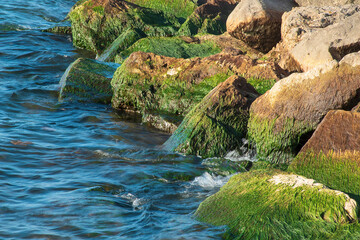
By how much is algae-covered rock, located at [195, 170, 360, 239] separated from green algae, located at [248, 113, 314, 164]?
1.53 m

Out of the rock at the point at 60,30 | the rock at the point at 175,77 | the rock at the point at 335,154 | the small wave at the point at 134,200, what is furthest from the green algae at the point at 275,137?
the rock at the point at 60,30

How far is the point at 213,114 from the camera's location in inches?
254

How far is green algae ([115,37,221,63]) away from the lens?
Result: 995 cm

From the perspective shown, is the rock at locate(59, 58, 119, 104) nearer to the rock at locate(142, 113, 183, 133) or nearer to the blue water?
the blue water

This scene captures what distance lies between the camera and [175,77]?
25.8 feet

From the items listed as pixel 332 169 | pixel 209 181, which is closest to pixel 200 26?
A: pixel 209 181

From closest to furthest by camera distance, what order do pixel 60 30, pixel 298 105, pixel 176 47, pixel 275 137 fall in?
1. pixel 298 105
2. pixel 275 137
3. pixel 176 47
4. pixel 60 30

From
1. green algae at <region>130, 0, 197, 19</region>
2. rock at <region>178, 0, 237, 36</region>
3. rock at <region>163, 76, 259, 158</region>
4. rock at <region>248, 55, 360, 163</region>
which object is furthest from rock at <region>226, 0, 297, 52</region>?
green algae at <region>130, 0, 197, 19</region>

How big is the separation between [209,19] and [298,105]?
7.16 meters

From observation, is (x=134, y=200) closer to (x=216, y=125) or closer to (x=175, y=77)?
(x=216, y=125)

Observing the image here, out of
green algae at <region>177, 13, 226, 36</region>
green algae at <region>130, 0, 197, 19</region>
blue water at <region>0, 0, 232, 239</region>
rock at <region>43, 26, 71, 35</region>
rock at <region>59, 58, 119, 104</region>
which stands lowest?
blue water at <region>0, 0, 232, 239</region>

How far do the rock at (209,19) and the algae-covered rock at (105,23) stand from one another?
610mm

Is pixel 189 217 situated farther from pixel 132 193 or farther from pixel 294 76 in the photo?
pixel 294 76

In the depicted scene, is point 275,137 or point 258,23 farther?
point 258,23
